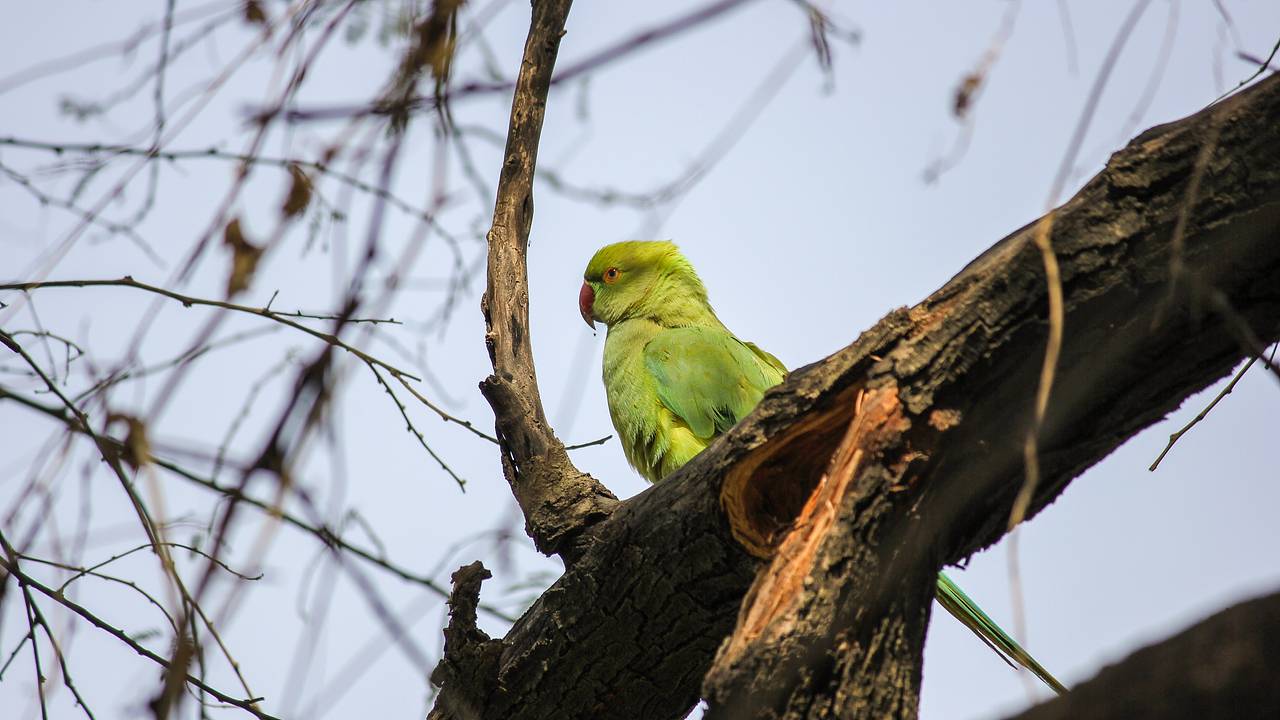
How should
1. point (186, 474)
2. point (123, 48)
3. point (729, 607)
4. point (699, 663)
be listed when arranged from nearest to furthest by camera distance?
point (123, 48), point (729, 607), point (699, 663), point (186, 474)

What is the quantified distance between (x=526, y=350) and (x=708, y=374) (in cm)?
148

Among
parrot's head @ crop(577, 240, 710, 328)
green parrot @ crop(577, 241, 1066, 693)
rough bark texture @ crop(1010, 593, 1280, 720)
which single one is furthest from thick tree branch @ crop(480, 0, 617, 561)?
parrot's head @ crop(577, 240, 710, 328)

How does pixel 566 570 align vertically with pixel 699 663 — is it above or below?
above

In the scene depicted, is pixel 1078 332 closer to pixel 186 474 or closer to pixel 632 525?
pixel 632 525

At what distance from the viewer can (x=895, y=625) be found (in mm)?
2023

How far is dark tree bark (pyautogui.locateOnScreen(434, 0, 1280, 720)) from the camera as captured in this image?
6.34ft

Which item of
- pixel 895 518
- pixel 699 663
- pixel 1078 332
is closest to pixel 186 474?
pixel 699 663

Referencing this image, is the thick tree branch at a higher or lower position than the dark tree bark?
higher

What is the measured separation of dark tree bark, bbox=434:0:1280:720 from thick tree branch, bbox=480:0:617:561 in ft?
1.77

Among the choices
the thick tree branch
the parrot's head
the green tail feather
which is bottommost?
the green tail feather

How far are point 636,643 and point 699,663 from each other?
19 centimetres

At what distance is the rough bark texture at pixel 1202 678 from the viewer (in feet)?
3.72

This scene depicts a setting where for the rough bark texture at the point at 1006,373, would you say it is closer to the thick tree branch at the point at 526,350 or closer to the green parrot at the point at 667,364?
the thick tree branch at the point at 526,350

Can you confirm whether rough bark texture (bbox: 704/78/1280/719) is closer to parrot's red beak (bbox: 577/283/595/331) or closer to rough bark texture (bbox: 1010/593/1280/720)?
rough bark texture (bbox: 1010/593/1280/720)
